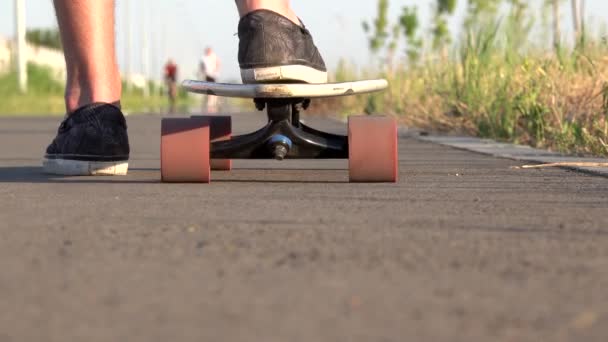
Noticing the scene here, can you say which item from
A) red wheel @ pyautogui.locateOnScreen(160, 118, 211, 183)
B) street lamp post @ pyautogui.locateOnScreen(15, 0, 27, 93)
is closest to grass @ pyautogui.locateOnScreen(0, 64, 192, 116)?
street lamp post @ pyautogui.locateOnScreen(15, 0, 27, 93)

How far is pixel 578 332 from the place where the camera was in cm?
183

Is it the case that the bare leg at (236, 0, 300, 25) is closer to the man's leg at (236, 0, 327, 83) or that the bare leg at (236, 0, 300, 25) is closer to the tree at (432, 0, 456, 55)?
the man's leg at (236, 0, 327, 83)

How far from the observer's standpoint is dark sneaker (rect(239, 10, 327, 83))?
4.32 meters

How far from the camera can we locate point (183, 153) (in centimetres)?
444

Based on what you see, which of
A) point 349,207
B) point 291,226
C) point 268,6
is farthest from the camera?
point 268,6

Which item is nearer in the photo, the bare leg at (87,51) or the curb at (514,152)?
the bare leg at (87,51)

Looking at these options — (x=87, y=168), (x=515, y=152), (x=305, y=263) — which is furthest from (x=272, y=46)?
(x=515, y=152)

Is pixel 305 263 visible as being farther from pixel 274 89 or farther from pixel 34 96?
pixel 34 96

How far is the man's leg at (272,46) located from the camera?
432 cm

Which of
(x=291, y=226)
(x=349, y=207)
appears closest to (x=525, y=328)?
(x=291, y=226)

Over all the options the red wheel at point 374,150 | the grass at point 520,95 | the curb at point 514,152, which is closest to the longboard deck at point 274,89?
the red wheel at point 374,150

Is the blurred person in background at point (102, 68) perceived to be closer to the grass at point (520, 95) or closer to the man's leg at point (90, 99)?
the man's leg at point (90, 99)

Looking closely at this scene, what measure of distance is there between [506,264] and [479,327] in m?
0.60

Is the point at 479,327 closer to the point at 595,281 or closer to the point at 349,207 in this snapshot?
the point at 595,281
